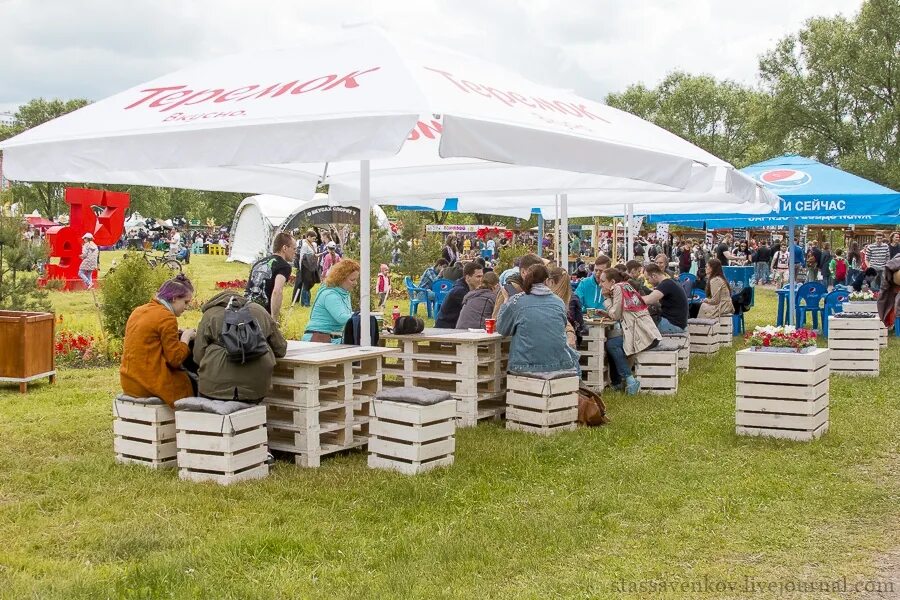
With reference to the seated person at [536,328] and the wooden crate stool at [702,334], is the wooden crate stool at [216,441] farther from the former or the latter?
the wooden crate stool at [702,334]

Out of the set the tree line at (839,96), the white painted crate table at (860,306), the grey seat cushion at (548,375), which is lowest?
the grey seat cushion at (548,375)

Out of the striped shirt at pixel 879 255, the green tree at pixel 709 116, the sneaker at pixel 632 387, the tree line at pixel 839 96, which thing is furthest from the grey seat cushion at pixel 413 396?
the green tree at pixel 709 116

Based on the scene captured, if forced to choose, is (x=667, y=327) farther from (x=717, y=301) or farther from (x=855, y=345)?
(x=717, y=301)

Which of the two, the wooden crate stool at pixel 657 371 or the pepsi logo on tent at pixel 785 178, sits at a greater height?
the pepsi logo on tent at pixel 785 178

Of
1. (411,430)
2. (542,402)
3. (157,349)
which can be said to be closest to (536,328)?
(542,402)

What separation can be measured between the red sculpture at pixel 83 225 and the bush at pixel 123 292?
9447mm

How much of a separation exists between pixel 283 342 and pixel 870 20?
35318mm

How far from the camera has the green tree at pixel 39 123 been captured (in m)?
63.3

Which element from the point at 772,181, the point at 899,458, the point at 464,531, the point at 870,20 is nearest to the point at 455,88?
the point at 464,531

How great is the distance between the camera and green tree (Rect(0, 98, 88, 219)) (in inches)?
2491

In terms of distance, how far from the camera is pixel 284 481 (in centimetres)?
580

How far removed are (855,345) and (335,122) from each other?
314 inches

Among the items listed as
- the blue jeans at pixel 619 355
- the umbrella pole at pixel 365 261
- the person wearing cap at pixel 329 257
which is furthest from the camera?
the person wearing cap at pixel 329 257

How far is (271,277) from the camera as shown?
299 inches
